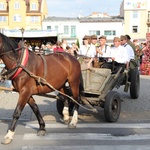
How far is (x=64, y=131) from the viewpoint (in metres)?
6.84

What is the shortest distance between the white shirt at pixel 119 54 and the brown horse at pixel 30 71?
76.2 inches

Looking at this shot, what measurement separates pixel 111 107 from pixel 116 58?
180 centimetres

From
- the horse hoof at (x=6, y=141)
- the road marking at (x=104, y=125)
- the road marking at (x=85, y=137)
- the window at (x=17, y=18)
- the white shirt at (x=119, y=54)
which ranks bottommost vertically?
the road marking at (x=104, y=125)

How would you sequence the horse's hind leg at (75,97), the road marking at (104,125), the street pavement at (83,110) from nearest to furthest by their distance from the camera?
the horse's hind leg at (75,97)
the road marking at (104,125)
the street pavement at (83,110)

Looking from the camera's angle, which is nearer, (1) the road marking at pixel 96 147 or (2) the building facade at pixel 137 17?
(1) the road marking at pixel 96 147

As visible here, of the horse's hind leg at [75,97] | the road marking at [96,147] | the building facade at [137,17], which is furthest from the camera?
the building facade at [137,17]

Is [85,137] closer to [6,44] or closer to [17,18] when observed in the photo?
[6,44]

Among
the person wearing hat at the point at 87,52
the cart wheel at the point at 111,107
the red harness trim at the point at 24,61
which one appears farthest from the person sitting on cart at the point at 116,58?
the red harness trim at the point at 24,61

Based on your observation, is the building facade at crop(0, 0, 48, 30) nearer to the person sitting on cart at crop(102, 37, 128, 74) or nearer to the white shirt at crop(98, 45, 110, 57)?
the person sitting on cart at crop(102, 37, 128, 74)

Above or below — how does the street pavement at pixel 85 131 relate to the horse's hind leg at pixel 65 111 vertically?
below

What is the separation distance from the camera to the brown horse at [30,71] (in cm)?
594

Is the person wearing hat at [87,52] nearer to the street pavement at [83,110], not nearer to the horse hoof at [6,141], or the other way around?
the street pavement at [83,110]

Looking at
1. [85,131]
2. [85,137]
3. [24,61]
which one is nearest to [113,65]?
[85,131]

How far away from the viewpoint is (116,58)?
872cm
